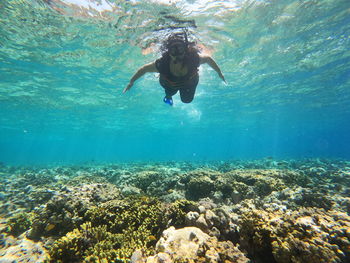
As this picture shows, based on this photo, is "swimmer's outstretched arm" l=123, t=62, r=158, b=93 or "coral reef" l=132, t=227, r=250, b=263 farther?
"swimmer's outstretched arm" l=123, t=62, r=158, b=93

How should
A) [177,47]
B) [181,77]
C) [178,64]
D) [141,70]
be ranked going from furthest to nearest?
[141,70] < [181,77] < [178,64] < [177,47]

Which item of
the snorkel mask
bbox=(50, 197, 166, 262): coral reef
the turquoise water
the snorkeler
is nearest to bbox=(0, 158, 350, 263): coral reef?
bbox=(50, 197, 166, 262): coral reef

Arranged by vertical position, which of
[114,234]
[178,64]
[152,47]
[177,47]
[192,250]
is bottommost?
[114,234]

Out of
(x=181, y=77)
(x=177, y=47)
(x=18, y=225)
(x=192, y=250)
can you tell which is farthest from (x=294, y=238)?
(x=18, y=225)

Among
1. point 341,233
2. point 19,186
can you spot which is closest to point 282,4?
point 341,233

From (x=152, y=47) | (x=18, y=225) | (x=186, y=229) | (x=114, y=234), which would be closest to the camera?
(x=186, y=229)

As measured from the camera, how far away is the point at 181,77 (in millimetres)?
6316

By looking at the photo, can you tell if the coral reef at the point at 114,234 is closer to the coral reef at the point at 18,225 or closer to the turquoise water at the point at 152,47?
the coral reef at the point at 18,225

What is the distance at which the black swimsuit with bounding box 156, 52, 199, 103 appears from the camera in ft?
19.5

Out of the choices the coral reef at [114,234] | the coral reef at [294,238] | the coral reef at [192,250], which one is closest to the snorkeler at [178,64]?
the coral reef at [114,234]

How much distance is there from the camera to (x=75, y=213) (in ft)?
15.1

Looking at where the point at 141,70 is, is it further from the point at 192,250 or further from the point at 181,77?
the point at 192,250

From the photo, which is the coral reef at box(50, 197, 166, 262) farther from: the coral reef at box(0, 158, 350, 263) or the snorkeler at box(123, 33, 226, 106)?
the snorkeler at box(123, 33, 226, 106)

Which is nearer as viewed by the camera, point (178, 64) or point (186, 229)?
point (186, 229)
